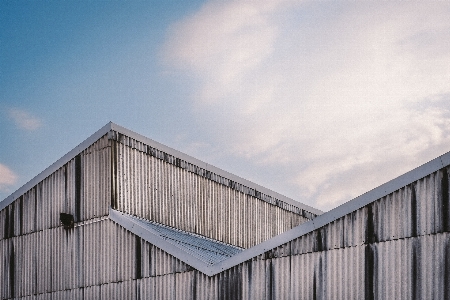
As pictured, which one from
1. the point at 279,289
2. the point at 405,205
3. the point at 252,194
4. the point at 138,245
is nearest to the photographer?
the point at 405,205

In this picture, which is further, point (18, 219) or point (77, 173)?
point (18, 219)

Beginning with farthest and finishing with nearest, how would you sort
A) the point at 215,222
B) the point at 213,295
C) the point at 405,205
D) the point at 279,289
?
the point at 215,222, the point at 213,295, the point at 279,289, the point at 405,205

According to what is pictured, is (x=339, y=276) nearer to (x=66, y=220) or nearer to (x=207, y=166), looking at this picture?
(x=66, y=220)

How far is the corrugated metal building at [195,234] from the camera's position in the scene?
15719 mm

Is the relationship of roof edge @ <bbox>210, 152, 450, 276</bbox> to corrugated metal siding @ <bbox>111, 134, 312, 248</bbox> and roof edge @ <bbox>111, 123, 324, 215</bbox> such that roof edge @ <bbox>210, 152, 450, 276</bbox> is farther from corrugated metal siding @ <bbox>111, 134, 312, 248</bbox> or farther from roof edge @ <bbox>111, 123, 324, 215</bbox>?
roof edge @ <bbox>111, 123, 324, 215</bbox>

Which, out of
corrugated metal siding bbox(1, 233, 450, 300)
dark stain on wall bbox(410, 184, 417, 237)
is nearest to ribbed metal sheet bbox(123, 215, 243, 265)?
corrugated metal siding bbox(1, 233, 450, 300)

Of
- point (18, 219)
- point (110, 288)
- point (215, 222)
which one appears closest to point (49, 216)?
point (18, 219)

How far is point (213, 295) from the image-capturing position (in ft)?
65.8

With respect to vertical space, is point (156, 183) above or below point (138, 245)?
above

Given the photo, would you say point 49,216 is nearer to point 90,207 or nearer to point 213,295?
point 90,207

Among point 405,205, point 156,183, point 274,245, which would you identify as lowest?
point 274,245

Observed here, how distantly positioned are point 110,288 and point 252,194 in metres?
12.8

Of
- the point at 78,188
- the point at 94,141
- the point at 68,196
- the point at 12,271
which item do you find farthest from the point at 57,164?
the point at 12,271

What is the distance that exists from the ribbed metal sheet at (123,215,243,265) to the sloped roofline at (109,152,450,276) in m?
0.43
